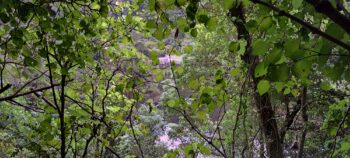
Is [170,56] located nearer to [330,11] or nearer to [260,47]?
[260,47]

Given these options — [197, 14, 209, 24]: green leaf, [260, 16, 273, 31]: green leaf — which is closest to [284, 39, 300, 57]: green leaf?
[260, 16, 273, 31]: green leaf

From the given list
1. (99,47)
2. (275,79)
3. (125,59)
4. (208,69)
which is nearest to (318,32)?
(275,79)

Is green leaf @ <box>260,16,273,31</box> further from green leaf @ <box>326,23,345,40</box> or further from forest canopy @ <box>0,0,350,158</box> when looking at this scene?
green leaf @ <box>326,23,345,40</box>

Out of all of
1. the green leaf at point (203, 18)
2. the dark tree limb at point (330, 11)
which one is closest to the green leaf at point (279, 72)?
the dark tree limb at point (330, 11)

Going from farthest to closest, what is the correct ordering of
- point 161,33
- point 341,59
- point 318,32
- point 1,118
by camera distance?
point 1,118 → point 161,33 → point 341,59 → point 318,32

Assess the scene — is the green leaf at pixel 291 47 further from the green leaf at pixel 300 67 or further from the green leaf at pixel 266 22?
the green leaf at pixel 266 22

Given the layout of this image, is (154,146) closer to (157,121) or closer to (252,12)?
(157,121)

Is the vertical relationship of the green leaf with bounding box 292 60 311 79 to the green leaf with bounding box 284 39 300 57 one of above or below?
below

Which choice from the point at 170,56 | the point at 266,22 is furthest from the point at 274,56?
the point at 170,56

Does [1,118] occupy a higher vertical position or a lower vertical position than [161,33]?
higher

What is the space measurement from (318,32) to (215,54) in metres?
5.90

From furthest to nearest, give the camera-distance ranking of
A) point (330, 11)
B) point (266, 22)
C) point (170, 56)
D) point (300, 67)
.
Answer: point (170, 56) < point (266, 22) < point (300, 67) < point (330, 11)

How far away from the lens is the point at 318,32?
52 centimetres

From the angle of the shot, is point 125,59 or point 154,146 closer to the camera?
point 125,59
